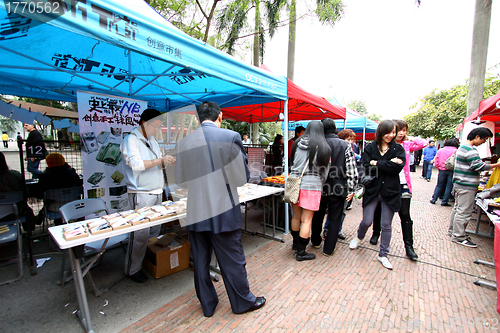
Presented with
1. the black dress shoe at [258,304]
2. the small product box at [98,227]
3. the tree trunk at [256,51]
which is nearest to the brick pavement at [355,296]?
the black dress shoe at [258,304]

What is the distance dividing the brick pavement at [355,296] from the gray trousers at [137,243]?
696 millimetres

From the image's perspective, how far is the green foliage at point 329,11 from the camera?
9.79m

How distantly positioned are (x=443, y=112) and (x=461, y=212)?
1457 cm

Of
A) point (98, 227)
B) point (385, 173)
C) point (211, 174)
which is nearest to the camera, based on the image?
point (211, 174)

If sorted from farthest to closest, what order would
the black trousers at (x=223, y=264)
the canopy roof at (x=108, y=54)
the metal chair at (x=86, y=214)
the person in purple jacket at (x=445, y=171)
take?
the person in purple jacket at (x=445, y=171)
the metal chair at (x=86, y=214)
the black trousers at (x=223, y=264)
the canopy roof at (x=108, y=54)

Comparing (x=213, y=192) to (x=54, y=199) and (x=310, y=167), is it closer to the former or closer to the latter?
(x=310, y=167)

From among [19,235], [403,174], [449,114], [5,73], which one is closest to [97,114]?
[5,73]

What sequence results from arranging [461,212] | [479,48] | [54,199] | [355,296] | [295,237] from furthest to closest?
[479,48]
[461,212]
[54,199]
[295,237]
[355,296]

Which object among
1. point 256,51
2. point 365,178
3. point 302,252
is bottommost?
point 302,252

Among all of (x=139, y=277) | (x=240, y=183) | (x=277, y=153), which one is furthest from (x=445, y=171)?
(x=139, y=277)

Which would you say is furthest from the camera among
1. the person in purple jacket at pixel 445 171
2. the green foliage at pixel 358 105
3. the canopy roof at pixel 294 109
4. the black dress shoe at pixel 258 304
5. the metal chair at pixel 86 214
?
the green foliage at pixel 358 105

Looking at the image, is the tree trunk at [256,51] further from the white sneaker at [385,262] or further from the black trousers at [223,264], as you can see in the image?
the black trousers at [223,264]

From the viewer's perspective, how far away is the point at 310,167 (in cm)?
286

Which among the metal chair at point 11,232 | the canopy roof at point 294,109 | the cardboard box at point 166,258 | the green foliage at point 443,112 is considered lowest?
the cardboard box at point 166,258
